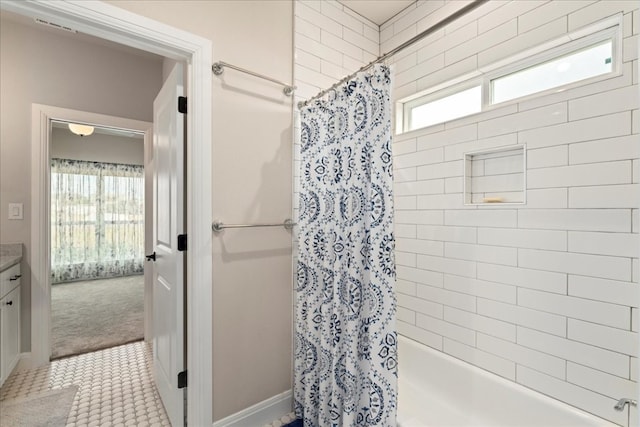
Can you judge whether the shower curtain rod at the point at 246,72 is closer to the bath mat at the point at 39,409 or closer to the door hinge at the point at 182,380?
the door hinge at the point at 182,380

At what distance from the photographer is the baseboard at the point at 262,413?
1.63 metres

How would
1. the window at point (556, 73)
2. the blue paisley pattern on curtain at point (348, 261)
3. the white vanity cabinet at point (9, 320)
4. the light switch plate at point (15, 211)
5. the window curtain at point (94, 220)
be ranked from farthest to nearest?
the window curtain at point (94, 220), the light switch plate at point (15, 211), the white vanity cabinet at point (9, 320), the window at point (556, 73), the blue paisley pattern on curtain at point (348, 261)

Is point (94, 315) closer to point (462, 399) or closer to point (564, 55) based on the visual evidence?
point (462, 399)

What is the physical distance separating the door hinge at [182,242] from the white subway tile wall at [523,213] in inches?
44.5

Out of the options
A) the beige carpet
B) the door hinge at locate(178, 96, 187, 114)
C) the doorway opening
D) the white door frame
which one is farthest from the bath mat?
the doorway opening

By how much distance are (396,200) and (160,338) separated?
1927mm

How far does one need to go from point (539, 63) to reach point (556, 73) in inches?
4.6

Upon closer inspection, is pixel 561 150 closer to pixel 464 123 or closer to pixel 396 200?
pixel 464 123

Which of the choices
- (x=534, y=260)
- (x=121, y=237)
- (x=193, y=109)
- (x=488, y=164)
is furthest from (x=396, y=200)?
(x=121, y=237)

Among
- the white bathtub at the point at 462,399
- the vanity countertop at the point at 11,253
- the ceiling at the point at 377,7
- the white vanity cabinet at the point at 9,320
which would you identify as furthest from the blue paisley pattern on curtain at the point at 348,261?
the vanity countertop at the point at 11,253

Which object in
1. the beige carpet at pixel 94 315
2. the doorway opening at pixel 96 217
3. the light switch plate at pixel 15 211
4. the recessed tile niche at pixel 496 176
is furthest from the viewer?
the doorway opening at pixel 96 217

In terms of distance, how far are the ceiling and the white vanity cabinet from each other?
3.04 metres

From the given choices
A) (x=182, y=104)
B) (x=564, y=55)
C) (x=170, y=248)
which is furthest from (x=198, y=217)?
(x=564, y=55)

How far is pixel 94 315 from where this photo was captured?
3.54 m
